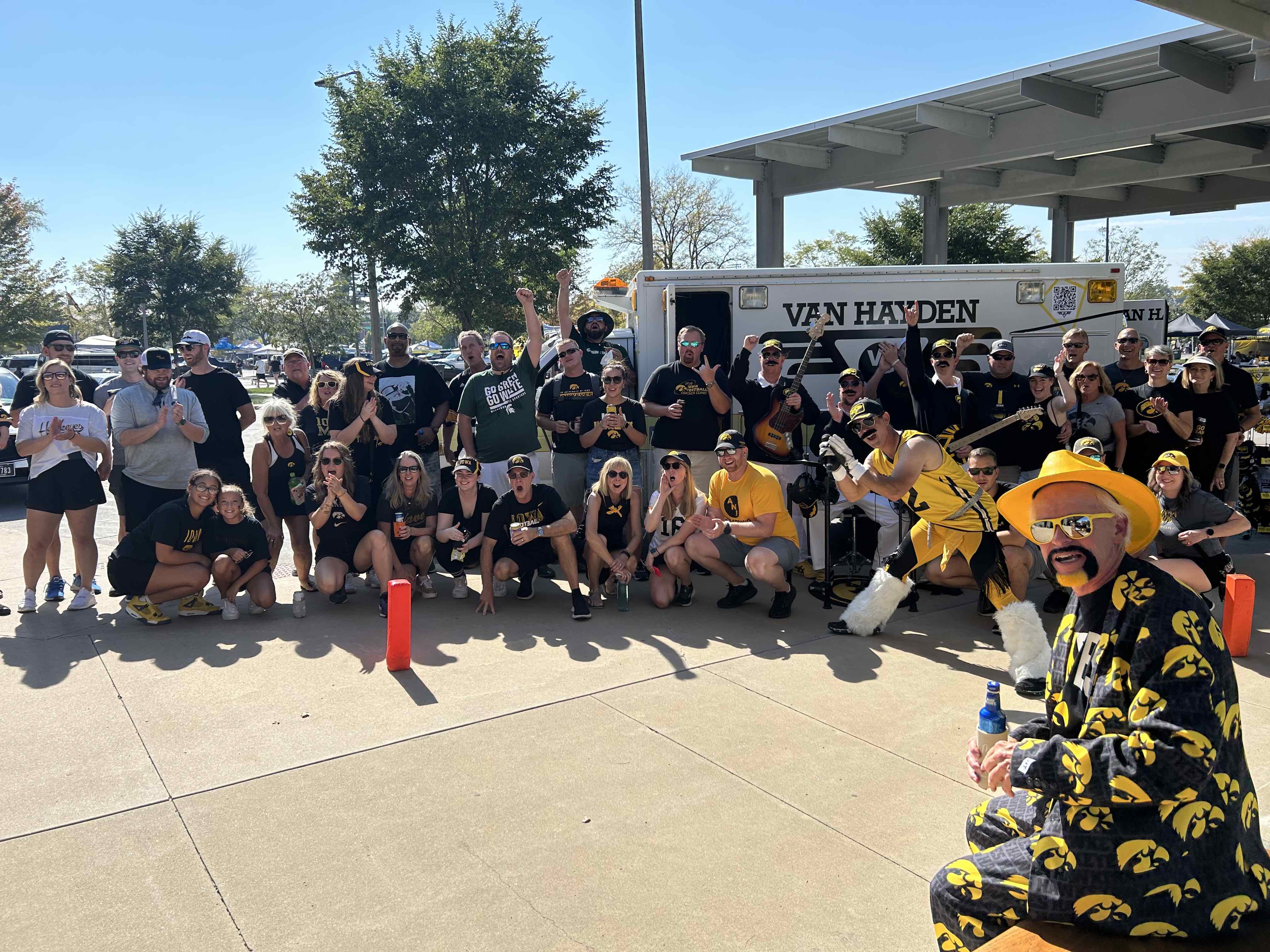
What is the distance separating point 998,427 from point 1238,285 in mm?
44722

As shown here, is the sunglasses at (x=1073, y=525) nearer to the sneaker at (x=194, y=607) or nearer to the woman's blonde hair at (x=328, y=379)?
the sneaker at (x=194, y=607)

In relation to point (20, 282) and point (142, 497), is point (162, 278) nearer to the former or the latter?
point (20, 282)

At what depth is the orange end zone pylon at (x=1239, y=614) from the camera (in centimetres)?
559

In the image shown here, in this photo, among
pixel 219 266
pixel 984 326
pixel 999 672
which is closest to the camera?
pixel 999 672

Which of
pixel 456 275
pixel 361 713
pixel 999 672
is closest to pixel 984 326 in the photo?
pixel 999 672

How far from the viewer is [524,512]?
6777 mm

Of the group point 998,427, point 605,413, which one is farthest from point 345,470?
point 998,427

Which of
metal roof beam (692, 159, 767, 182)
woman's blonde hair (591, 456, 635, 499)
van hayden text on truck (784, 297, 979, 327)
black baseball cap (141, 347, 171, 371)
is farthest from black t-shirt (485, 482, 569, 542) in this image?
metal roof beam (692, 159, 767, 182)

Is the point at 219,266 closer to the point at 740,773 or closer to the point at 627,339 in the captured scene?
the point at 627,339

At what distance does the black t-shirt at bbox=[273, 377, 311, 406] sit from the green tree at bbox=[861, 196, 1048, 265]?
25.6m

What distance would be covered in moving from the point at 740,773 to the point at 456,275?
62.3ft

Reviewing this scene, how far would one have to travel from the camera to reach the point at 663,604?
6.79 m

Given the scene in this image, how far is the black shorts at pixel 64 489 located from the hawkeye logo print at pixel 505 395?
9.39ft

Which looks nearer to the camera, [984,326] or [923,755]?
[923,755]
